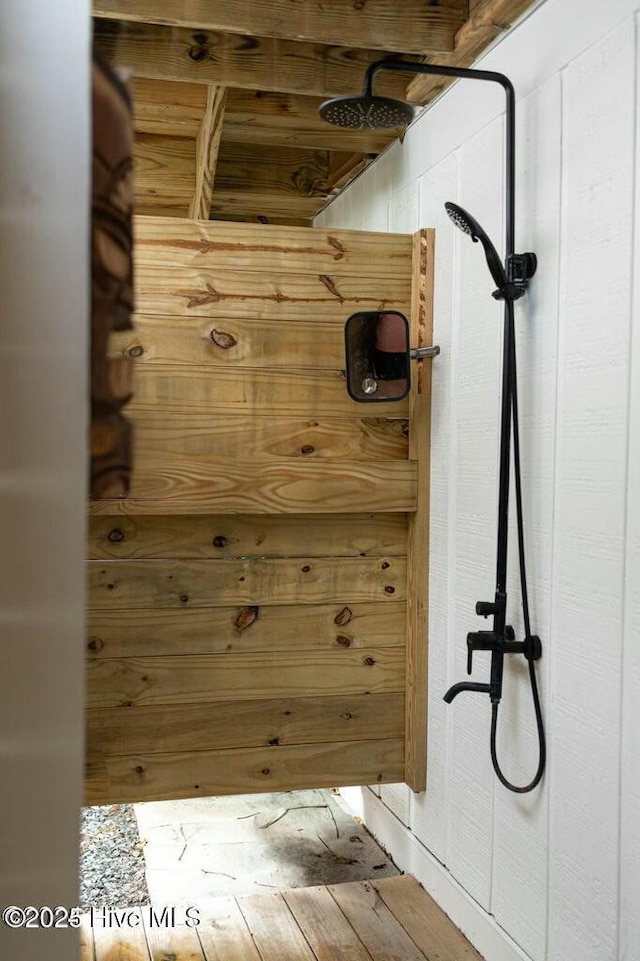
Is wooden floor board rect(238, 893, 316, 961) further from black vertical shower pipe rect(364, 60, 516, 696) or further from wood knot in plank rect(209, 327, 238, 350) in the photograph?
wood knot in plank rect(209, 327, 238, 350)

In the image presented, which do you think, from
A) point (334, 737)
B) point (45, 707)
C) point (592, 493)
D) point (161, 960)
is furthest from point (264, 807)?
point (45, 707)

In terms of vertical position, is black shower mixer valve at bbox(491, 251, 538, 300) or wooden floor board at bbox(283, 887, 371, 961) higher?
black shower mixer valve at bbox(491, 251, 538, 300)

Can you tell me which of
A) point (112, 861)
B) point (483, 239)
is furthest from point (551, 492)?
point (112, 861)

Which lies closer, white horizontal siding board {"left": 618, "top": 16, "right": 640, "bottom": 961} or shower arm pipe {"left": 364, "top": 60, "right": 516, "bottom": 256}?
white horizontal siding board {"left": 618, "top": 16, "right": 640, "bottom": 961}

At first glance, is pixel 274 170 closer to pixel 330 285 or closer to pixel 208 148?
pixel 208 148

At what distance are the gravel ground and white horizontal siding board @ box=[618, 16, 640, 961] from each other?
1270 millimetres

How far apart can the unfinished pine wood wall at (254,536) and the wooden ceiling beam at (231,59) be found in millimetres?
404

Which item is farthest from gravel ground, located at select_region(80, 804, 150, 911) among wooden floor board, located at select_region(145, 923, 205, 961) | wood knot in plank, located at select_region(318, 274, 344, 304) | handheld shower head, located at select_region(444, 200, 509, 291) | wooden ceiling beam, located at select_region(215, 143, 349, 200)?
wooden ceiling beam, located at select_region(215, 143, 349, 200)

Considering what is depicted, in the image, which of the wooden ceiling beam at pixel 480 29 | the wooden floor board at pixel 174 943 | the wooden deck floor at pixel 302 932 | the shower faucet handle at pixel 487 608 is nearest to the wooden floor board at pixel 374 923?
the wooden deck floor at pixel 302 932

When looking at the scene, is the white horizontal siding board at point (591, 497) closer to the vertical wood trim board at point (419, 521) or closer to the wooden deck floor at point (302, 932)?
the wooden deck floor at point (302, 932)

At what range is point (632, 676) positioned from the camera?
1.48 m

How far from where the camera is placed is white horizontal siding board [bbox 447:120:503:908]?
2021mm

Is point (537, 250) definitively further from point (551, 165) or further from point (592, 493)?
Answer: point (592, 493)

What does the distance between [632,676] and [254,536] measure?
3.58 feet
